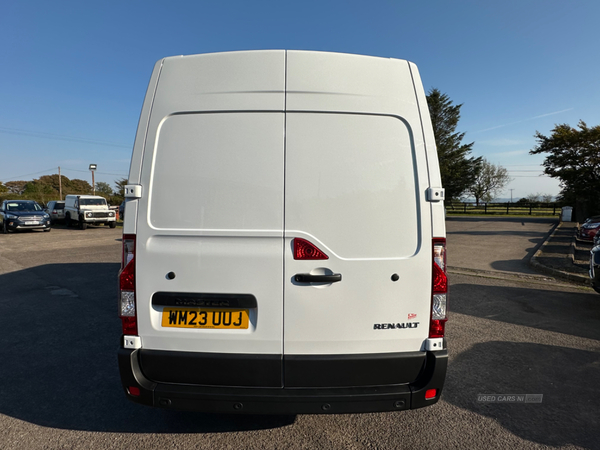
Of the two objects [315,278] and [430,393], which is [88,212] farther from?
[430,393]

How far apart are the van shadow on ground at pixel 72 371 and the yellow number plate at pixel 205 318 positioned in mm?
933

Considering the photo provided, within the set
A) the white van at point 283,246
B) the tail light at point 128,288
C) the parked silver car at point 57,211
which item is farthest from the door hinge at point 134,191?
the parked silver car at point 57,211

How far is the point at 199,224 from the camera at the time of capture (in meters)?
2.17

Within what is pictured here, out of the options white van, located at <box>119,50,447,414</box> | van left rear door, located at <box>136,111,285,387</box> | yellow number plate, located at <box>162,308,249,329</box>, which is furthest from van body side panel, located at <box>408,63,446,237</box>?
yellow number plate, located at <box>162,308,249,329</box>

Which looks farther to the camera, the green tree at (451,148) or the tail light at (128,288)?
the green tree at (451,148)

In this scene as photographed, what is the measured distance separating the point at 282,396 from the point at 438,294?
44.8 inches

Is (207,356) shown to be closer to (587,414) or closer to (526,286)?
(587,414)

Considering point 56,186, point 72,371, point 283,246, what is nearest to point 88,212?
point 72,371

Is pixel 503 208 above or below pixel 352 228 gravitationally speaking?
above

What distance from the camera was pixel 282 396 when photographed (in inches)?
84.3

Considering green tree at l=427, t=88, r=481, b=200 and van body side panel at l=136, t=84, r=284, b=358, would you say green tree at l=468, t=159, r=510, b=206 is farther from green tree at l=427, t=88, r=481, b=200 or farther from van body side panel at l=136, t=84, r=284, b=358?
van body side panel at l=136, t=84, r=284, b=358

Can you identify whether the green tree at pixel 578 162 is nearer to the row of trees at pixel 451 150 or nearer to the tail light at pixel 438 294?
the row of trees at pixel 451 150

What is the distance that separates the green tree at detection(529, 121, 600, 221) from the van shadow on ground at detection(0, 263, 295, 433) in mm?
29343

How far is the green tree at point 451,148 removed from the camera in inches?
1702
